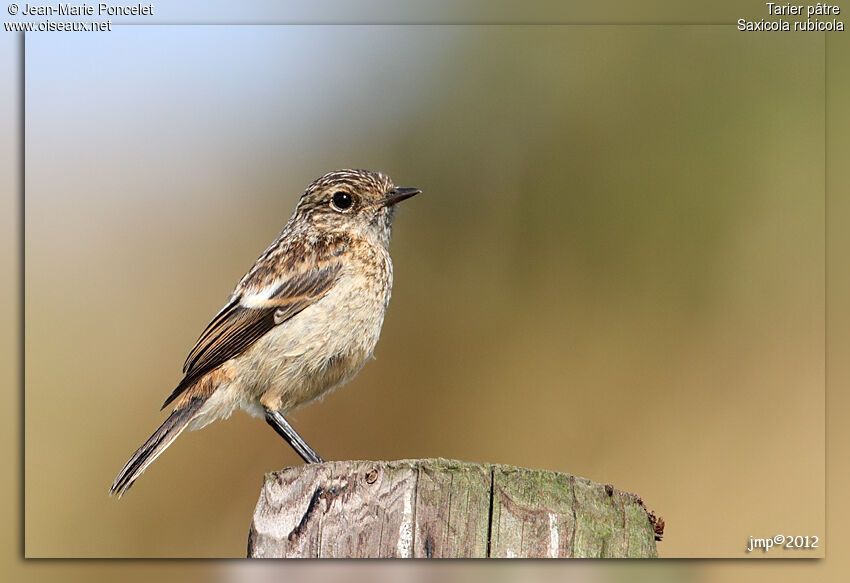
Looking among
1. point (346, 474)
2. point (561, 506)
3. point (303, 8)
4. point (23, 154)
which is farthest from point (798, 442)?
point (23, 154)

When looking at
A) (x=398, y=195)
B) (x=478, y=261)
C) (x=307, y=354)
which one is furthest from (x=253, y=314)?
(x=478, y=261)

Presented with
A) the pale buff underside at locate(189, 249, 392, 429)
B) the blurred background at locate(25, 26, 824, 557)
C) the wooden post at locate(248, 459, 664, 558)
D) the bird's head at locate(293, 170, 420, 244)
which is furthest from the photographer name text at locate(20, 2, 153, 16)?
the wooden post at locate(248, 459, 664, 558)

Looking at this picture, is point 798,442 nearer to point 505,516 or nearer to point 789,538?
point 789,538

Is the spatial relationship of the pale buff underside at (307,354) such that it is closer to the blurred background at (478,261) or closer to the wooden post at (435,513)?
the blurred background at (478,261)

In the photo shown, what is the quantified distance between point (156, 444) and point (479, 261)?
7.76 feet

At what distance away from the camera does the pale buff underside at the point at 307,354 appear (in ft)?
17.3

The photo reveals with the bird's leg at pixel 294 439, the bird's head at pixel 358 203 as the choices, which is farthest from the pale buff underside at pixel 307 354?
the bird's head at pixel 358 203

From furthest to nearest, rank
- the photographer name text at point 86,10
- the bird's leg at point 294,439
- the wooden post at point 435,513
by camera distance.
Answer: the photographer name text at point 86,10
the bird's leg at point 294,439
the wooden post at point 435,513

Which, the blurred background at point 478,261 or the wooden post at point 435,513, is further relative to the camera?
the blurred background at point 478,261

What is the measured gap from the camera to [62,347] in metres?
5.47

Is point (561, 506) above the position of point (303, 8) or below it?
below

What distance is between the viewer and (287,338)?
527 centimetres

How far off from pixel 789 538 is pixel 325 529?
2.64m

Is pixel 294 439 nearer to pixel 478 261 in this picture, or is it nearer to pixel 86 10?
pixel 478 261
